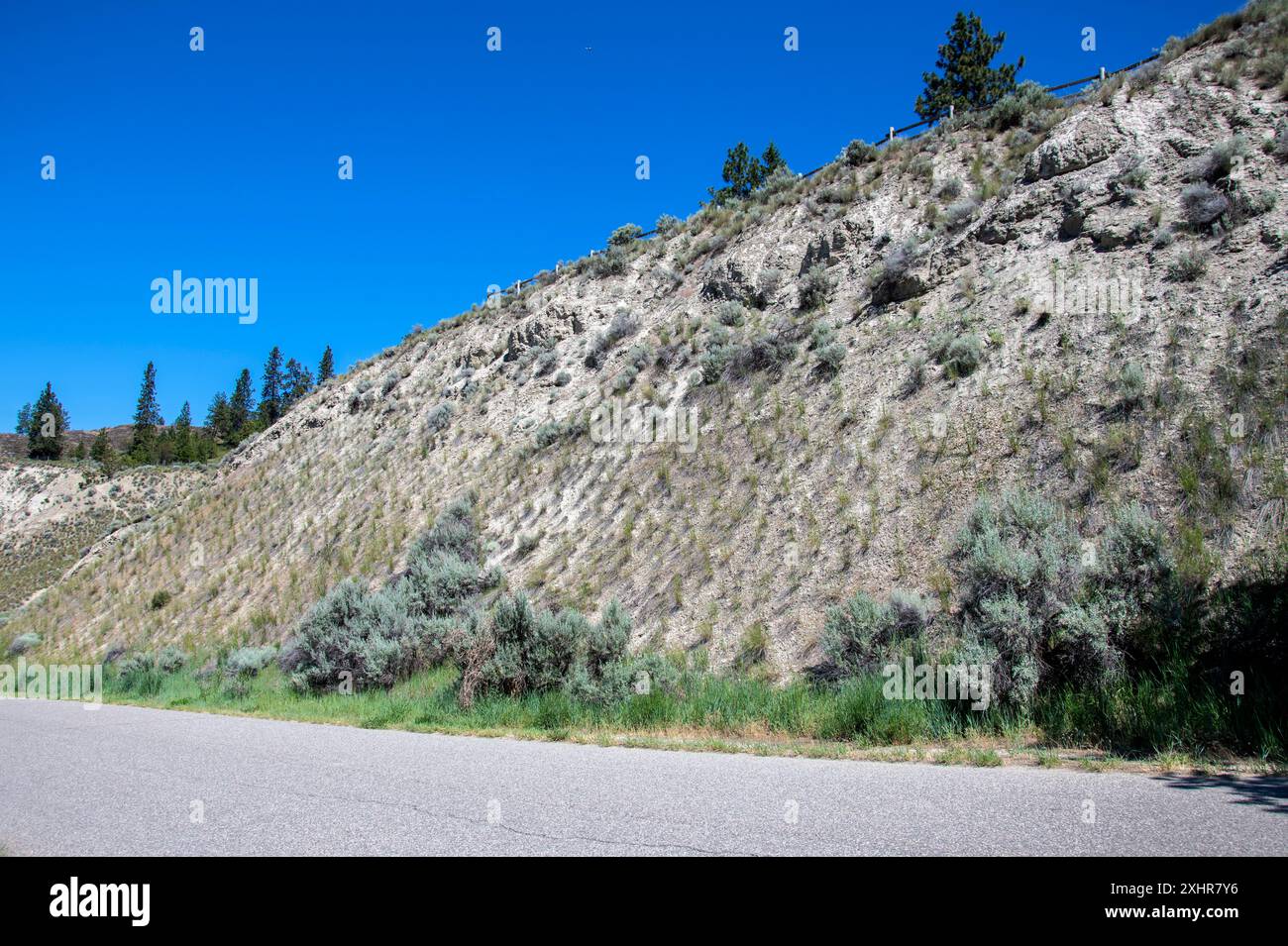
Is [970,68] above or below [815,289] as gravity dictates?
above

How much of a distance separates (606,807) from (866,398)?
11.3 metres

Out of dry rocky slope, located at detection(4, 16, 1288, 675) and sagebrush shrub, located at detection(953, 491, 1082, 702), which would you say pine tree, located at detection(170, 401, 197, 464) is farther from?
sagebrush shrub, located at detection(953, 491, 1082, 702)

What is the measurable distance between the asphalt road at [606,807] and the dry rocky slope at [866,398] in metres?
4.59

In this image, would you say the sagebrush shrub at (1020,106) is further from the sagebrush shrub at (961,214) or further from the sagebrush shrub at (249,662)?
the sagebrush shrub at (249,662)

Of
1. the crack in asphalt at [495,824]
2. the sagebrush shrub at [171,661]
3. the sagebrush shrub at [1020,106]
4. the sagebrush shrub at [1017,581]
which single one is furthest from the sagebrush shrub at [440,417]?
the crack in asphalt at [495,824]

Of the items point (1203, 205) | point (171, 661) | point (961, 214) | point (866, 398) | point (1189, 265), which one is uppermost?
point (961, 214)

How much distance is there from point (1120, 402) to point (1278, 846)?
883 cm

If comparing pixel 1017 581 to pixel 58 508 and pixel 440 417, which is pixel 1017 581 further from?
pixel 58 508

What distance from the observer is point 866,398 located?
48.5ft

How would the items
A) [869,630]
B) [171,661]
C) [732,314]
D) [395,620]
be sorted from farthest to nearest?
[732,314], [171,661], [395,620], [869,630]

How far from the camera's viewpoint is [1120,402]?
36.8ft

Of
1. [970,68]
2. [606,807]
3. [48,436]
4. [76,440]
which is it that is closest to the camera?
[606,807]

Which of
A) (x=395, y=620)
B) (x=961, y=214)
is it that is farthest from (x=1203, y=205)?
(x=395, y=620)
